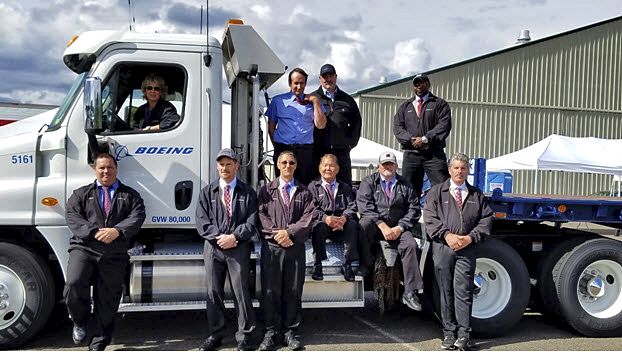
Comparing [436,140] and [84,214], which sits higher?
[436,140]

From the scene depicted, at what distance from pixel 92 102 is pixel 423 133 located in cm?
368

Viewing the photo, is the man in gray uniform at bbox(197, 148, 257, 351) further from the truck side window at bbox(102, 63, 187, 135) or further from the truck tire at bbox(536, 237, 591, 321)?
the truck tire at bbox(536, 237, 591, 321)

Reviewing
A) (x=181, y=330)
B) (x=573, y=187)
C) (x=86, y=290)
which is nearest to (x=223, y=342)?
(x=181, y=330)

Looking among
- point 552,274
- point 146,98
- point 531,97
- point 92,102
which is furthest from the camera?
point 531,97

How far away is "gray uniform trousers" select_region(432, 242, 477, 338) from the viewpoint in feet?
18.5

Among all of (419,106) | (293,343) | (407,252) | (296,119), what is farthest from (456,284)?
(296,119)

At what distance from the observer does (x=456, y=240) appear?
18.3 feet

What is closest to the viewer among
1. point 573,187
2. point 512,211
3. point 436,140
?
point 512,211

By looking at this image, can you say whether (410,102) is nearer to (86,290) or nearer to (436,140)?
(436,140)

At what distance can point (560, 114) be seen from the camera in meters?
26.5

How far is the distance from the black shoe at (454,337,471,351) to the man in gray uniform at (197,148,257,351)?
1.93 meters

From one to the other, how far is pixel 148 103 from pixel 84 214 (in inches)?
46.7

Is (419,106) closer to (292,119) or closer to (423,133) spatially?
(423,133)

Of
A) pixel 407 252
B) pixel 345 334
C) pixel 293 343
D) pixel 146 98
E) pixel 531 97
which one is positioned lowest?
pixel 345 334
